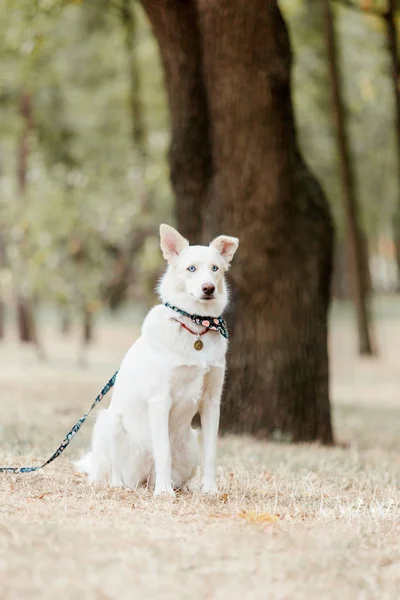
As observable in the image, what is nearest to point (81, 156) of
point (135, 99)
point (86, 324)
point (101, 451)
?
point (135, 99)

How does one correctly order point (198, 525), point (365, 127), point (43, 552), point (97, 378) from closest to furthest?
point (43, 552) < point (198, 525) < point (97, 378) < point (365, 127)

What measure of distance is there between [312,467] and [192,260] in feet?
9.54

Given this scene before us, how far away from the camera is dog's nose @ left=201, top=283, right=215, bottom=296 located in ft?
17.6

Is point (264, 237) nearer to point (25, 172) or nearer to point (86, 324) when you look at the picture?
point (86, 324)

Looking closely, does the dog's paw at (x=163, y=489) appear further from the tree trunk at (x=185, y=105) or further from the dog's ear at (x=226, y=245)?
the tree trunk at (x=185, y=105)

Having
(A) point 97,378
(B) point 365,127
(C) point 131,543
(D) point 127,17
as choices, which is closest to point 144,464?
(C) point 131,543

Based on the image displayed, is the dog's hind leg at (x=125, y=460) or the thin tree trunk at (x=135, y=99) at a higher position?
the thin tree trunk at (x=135, y=99)

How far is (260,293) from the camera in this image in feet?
30.8

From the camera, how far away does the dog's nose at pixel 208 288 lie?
17.6ft

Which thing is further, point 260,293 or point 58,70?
point 58,70

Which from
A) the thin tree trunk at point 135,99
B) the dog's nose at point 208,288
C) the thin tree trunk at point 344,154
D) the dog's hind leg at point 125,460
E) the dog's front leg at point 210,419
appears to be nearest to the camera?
the dog's nose at point 208,288

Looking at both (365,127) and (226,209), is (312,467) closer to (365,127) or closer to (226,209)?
(226,209)

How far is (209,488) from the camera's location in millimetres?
→ 5727

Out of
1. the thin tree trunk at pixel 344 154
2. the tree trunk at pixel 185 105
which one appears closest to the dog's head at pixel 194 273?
the tree trunk at pixel 185 105
